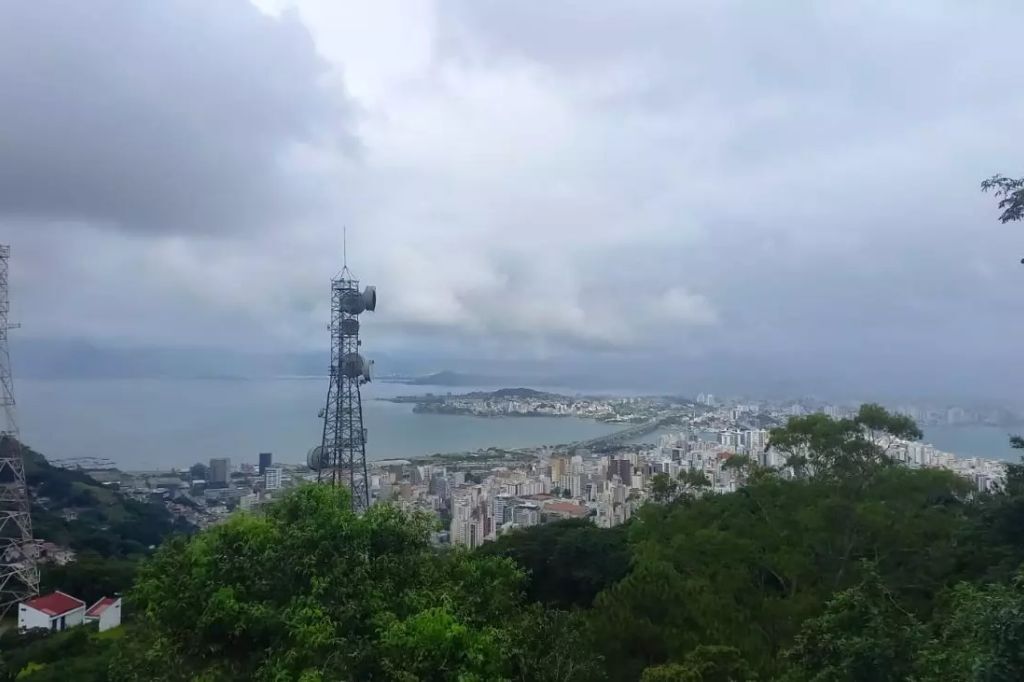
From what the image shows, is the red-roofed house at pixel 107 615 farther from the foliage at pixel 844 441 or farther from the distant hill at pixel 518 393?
the distant hill at pixel 518 393

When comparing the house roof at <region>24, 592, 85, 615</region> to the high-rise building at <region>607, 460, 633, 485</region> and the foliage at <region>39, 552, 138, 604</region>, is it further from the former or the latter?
the high-rise building at <region>607, 460, 633, 485</region>

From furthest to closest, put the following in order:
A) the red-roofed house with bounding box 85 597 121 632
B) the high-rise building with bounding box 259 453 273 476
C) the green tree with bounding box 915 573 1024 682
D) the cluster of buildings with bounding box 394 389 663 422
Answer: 1. the cluster of buildings with bounding box 394 389 663 422
2. the high-rise building with bounding box 259 453 273 476
3. the red-roofed house with bounding box 85 597 121 632
4. the green tree with bounding box 915 573 1024 682

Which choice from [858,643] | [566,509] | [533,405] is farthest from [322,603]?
[533,405]

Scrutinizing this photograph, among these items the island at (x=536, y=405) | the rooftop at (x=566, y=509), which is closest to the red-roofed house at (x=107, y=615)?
the rooftop at (x=566, y=509)

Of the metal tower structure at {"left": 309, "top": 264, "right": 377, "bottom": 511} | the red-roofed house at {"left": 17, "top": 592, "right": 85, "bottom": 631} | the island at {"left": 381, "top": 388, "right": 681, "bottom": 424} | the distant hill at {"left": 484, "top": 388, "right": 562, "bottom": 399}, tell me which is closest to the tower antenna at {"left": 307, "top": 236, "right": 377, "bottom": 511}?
the metal tower structure at {"left": 309, "top": 264, "right": 377, "bottom": 511}

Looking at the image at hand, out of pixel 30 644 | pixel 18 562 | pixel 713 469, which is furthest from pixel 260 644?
pixel 713 469

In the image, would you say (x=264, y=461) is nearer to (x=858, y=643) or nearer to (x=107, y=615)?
(x=107, y=615)

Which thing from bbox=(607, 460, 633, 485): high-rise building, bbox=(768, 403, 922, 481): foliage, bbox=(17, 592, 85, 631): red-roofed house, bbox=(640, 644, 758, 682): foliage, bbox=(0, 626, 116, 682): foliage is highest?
bbox=(768, 403, 922, 481): foliage
